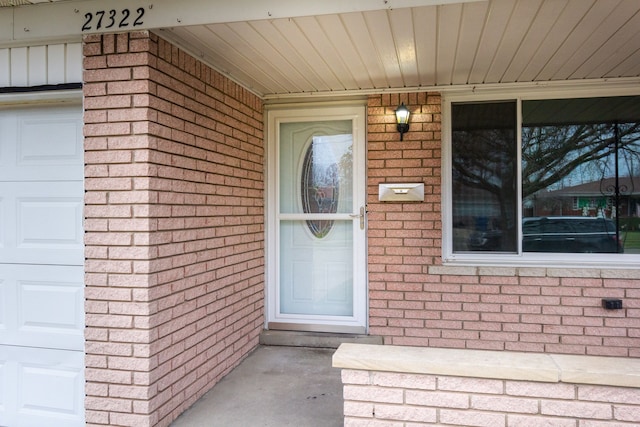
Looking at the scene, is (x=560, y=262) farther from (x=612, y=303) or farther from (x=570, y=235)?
(x=612, y=303)

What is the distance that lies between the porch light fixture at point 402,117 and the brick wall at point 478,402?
8.22 feet

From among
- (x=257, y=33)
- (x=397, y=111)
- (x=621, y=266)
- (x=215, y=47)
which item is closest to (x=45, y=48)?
(x=215, y=47)

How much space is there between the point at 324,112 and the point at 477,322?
250 cm

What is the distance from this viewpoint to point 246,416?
9.70ft

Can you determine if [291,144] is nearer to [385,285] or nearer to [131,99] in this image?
[385,285]

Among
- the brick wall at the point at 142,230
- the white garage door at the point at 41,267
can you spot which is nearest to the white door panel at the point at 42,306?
the white garage door at the point at 41,267

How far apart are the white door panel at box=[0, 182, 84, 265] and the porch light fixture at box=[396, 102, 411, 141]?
266 cm

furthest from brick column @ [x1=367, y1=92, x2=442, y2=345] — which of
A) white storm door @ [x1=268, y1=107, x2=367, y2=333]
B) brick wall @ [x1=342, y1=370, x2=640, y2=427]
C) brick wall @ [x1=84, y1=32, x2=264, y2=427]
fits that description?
brick wall @ [x1=342, y1=370, x2=640, y2=427]

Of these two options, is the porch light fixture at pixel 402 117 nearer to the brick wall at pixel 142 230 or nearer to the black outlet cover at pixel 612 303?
the brick wall at pixel 142 230

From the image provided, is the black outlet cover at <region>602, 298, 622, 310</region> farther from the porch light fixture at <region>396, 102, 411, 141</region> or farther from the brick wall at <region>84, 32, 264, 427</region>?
the brick wall at <region>84, 32, 264, 427</region>

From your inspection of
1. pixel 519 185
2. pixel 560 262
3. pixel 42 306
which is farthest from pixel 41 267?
pixel 560 262

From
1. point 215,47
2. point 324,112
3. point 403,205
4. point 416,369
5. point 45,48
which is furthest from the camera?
point 324,112

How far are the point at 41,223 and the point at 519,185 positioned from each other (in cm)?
385

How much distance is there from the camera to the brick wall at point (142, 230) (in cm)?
265
